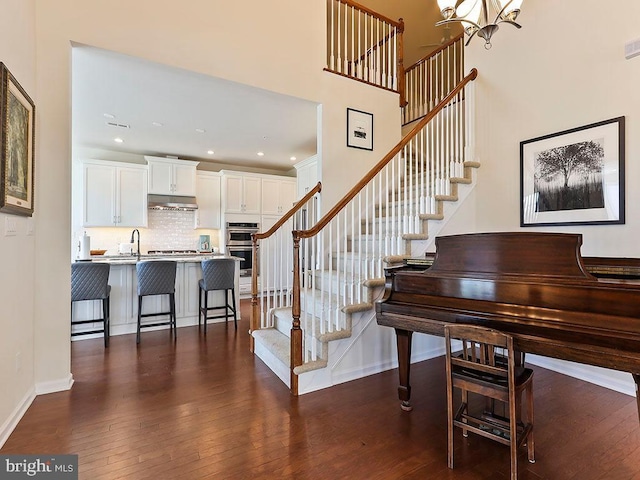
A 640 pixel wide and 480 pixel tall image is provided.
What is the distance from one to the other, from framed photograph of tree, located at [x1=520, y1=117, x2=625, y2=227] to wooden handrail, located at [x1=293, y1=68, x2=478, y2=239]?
99cm

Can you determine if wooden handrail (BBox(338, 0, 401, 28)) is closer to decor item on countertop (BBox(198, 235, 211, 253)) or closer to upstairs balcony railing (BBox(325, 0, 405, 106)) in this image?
upstairs balcony railing (BBox(325, 0, 405, 106))

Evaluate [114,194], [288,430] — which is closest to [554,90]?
[288,430]

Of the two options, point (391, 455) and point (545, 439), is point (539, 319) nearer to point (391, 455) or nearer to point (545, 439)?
point (545, 439)

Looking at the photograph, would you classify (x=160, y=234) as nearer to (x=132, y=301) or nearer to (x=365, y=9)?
(x=132, y=301)

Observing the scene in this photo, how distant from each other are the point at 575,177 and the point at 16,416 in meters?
4.76

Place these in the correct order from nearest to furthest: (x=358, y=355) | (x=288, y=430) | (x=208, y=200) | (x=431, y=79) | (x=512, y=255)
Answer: (x=512, y=255)
(x=288, y=430)
(x=358, y=355)
(x=431, y=79)
(x=208, y=200)

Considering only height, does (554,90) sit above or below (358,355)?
above

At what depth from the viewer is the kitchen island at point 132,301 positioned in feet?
12.6

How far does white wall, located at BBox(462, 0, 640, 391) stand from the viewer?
260 centimetres

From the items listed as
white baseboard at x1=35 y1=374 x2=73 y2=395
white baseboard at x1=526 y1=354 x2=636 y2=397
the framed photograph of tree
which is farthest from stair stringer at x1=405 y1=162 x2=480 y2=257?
white baseboard at x1=35 y1=374 x2=73 y2=395

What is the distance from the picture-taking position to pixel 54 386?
255cm

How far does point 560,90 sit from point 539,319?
2.60 metres

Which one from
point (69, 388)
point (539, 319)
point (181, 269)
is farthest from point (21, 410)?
point (539, 319)

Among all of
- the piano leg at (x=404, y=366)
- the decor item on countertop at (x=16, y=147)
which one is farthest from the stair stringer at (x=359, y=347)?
the decor item on countertop at (x=16, y=147)
